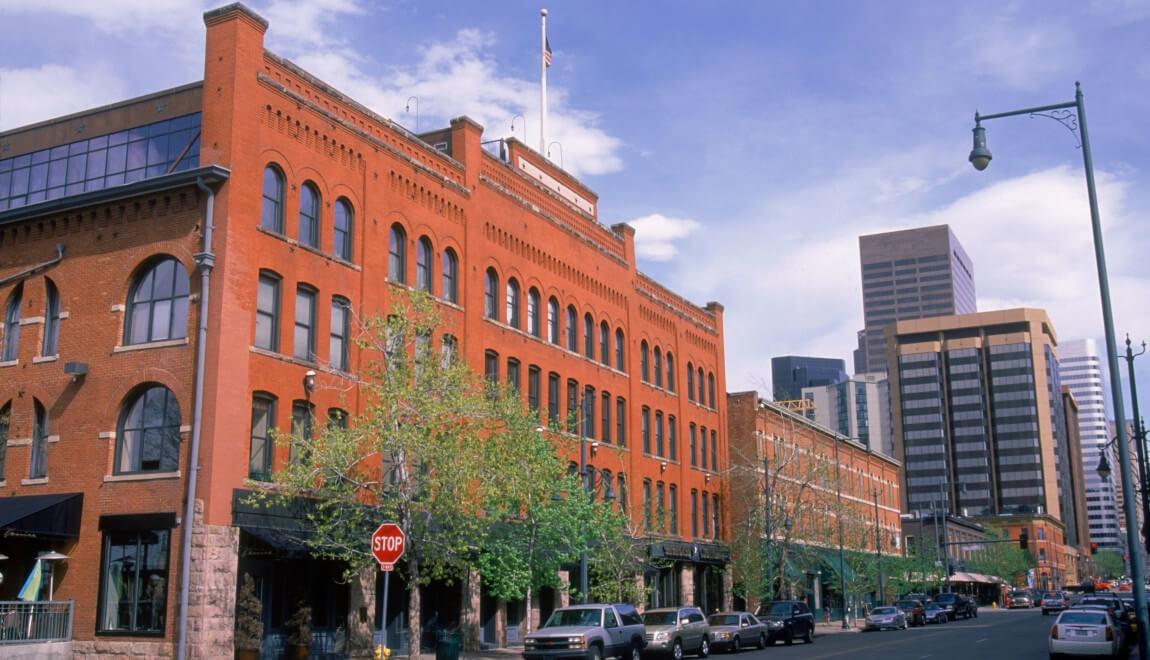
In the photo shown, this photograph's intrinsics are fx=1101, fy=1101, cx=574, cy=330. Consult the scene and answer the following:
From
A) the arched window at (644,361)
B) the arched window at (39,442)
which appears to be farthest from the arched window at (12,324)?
the arched window at (644,361)

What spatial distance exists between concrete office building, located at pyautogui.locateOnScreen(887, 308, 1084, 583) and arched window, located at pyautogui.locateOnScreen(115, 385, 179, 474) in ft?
537

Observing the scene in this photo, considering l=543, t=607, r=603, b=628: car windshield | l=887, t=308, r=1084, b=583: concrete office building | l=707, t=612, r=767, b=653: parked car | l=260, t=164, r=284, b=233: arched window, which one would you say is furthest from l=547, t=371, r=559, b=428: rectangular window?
l=887, t=308, r=1084, b=583: concrete office building

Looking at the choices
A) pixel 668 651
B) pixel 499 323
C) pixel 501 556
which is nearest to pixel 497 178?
pixel 499 323

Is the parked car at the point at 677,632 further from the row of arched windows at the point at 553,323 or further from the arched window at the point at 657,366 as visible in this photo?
the arched window at the point at 657,366

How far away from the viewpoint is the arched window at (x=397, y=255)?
35375 millimetres

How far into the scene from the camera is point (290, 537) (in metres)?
28.3

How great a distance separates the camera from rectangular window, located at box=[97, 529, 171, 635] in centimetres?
2711

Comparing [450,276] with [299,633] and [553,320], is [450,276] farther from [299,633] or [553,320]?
[299,633]

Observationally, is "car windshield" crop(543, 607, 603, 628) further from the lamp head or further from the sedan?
the sedan

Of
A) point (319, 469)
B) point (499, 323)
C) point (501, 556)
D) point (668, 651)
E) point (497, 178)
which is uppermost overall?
point (497, 178)

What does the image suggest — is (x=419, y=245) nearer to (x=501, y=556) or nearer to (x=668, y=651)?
(x=501, y=556)

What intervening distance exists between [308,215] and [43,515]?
10718mm

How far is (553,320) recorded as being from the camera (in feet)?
149

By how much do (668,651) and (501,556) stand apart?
20.9ft
